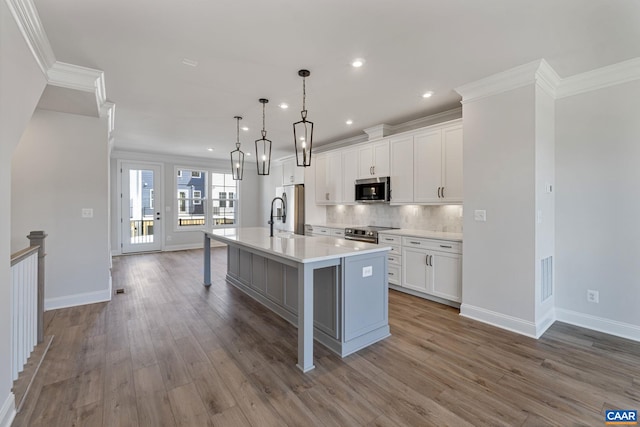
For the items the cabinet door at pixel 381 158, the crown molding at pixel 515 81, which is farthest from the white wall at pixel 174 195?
the crown molding at pixel 515 81

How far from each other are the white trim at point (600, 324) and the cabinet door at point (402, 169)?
2.18 m

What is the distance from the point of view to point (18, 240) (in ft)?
10.8

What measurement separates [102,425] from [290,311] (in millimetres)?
1745

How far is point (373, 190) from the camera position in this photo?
15.5 ft

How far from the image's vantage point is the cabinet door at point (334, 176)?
552cm

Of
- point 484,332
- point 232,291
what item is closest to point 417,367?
point 484,332

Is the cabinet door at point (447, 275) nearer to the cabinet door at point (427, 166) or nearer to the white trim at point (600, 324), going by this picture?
the cabinet door at point (427, 166)

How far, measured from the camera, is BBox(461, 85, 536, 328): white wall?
279 cm

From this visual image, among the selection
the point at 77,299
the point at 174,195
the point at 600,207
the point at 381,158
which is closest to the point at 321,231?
the point at 381,158

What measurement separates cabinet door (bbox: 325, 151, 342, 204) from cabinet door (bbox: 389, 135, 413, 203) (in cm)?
125

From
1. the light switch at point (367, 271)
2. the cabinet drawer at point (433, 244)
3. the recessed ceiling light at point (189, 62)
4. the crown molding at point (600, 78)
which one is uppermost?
the recessed ceiling light at point (189, 62)

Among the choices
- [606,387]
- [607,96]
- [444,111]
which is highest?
[444,111]

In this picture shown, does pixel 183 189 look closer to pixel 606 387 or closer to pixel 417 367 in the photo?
pixel 417 367

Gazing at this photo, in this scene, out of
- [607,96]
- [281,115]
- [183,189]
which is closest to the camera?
[607,96]
